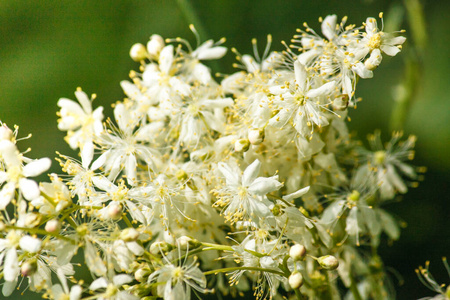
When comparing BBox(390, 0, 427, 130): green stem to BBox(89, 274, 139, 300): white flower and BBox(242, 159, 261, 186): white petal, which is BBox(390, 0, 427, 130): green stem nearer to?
BBox(242, 159, 261, 186): white petal

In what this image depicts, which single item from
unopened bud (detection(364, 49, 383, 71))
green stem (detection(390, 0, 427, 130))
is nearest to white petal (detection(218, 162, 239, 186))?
unopened bud (detection(364, 49, 383, 71))

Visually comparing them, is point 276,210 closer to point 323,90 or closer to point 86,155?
point 323,90

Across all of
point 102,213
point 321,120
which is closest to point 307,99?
point 321,120

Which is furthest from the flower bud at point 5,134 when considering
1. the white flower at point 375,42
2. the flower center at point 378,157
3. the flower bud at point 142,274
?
the flower center at point 378,157

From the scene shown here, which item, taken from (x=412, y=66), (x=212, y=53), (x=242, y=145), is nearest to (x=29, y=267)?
(x=242, y=145)

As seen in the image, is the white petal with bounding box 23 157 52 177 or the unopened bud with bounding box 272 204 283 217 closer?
the white petal with bounding box 23 157 52 177

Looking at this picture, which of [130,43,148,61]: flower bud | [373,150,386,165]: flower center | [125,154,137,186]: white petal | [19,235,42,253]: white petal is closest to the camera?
[19,235,42,253]: white petal

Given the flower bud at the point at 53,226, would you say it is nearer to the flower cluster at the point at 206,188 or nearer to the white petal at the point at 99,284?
the flower cluster at the point at 206,188
